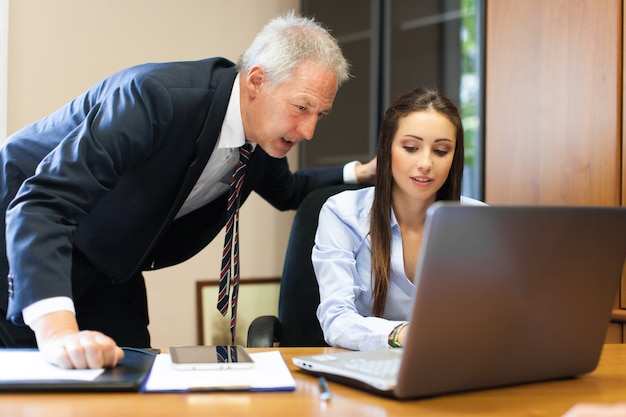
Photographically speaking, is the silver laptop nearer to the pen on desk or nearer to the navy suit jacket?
the pen on desk

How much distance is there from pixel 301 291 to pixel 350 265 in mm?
244

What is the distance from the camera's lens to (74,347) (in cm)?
94

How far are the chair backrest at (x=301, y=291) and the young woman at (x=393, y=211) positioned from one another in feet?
0.39

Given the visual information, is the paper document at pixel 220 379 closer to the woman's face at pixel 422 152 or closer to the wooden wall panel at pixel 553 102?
the woman's face at pixel 422 152

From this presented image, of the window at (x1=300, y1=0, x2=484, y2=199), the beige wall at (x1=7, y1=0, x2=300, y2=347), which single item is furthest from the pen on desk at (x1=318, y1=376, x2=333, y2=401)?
the beige wall at (x1=7, y1=0, x2=300, y2=347)

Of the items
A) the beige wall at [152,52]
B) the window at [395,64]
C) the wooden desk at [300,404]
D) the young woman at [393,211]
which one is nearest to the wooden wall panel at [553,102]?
the window at [395,64]

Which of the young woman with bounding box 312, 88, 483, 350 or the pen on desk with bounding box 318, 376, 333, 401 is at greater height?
the young woman with bounding box 312, 88, 483, 350

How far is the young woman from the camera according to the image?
5.20ft

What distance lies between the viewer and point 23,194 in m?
1.16

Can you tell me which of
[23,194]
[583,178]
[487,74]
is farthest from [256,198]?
[23,194]

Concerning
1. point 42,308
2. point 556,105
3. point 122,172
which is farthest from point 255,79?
point 556,105

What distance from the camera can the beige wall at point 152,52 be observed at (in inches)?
102

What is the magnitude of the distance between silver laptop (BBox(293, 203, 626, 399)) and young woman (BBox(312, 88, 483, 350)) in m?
0.55

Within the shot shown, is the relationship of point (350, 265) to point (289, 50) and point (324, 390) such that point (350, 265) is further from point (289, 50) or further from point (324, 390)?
point (324, 390)
